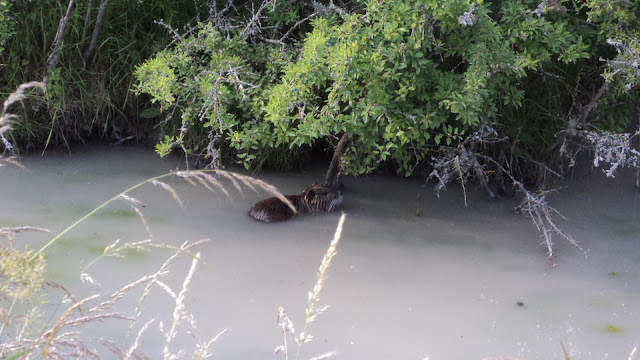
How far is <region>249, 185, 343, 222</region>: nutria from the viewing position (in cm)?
437

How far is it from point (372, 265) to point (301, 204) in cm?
79

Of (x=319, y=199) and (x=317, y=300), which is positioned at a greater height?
(x=317, y=300)

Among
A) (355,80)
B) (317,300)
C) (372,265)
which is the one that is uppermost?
(355,80)

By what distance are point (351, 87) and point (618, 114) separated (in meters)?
1.97

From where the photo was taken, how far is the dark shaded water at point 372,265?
314 cm

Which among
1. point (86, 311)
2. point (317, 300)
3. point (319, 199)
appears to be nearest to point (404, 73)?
point (319, 199)

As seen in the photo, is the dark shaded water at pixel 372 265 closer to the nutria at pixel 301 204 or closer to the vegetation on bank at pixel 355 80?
the nutria at pixel 301 204

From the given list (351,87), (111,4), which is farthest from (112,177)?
(351,87)

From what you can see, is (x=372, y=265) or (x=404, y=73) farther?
(x=404, y=73)

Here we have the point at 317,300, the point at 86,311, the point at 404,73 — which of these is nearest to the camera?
the point at 317,300

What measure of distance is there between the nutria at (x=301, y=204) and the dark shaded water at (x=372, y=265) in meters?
0.08

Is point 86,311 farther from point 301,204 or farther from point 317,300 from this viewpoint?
point 301,204

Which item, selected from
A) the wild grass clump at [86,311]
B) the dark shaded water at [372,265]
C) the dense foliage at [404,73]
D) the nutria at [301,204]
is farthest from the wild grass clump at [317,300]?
the dense foliage at [404,73]

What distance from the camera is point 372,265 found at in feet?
12.6
